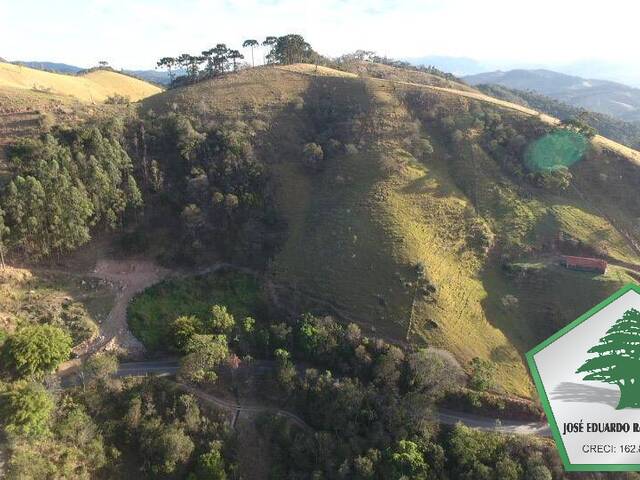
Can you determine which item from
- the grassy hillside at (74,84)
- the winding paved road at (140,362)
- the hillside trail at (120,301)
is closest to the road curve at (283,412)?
the winding paved road at (140,362)

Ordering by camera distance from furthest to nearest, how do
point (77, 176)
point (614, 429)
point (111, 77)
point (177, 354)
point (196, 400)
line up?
point (111, 77) → point (77, 176) → point (177, 354) → point (196, 400) → point (614, 429)

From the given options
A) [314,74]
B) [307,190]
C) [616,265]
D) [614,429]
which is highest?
[314,74]

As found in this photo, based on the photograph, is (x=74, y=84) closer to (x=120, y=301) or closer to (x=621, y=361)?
(x=120, y=301)

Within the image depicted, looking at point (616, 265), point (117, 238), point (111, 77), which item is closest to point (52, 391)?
point (117, 238)

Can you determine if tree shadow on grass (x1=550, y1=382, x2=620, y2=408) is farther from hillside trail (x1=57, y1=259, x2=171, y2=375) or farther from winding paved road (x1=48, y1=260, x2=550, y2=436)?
hillside trail (x1=57, y1=259, x2=171, y2=375)

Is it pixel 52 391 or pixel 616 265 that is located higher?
pixel 616 265

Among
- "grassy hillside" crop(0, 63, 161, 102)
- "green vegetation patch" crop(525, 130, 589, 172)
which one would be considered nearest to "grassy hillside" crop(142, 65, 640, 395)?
"green vegetation patch" crop(525, 130, 589, 172)

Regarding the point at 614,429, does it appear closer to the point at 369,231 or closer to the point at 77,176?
the point at 369,231
